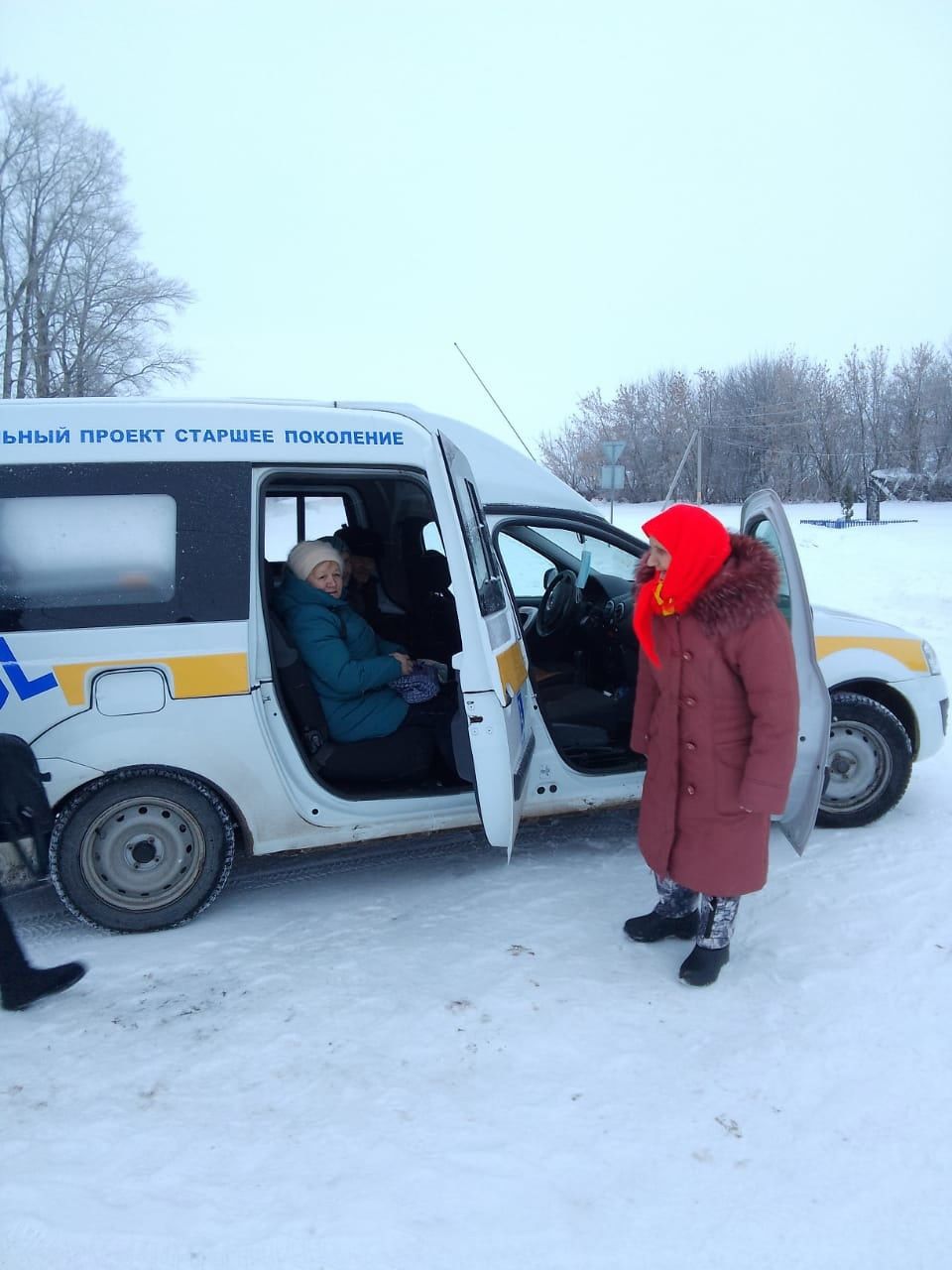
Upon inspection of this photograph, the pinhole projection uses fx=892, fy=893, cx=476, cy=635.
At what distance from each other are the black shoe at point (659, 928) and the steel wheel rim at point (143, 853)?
1.76 meters

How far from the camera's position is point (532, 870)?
4164 millimetres

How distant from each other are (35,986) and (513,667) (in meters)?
2.14

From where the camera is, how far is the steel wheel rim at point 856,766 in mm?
4426

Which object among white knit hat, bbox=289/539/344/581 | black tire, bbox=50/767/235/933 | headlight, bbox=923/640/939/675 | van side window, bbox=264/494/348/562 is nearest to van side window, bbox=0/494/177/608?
white knit hat, bbox=289/539/344/581

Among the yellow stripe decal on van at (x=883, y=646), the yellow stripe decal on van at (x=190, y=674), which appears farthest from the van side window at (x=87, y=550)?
the yellow stripe decal on van at (x=883, y=646)

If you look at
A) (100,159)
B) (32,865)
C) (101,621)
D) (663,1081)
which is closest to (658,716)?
(663,1081)

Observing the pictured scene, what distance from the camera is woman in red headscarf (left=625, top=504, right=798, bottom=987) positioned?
2.87 m

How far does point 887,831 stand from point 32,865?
3.87 meters

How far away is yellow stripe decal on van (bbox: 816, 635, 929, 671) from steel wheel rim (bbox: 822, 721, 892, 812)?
0.38 m

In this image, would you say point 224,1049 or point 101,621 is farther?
point 101,621

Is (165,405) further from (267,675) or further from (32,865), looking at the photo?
(32,865)

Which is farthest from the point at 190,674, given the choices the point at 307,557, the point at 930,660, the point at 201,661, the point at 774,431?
the point at 774,431

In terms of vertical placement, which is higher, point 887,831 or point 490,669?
point 490,669

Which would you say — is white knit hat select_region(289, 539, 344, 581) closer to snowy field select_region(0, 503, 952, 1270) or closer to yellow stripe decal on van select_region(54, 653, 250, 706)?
yellow stripe decal on van select_region(54, 653, 250, 706)
